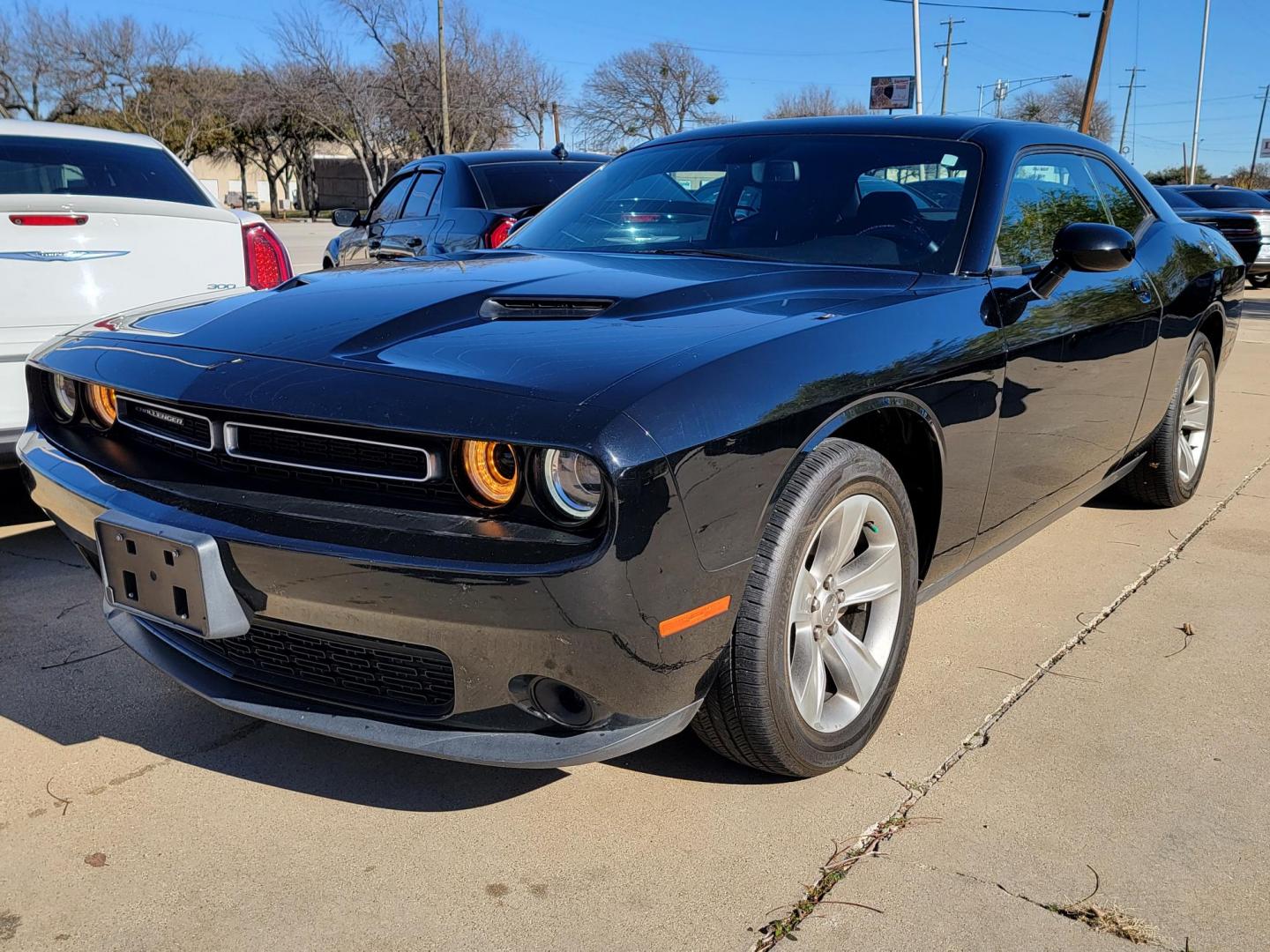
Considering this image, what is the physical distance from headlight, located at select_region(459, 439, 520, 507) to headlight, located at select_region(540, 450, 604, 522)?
0.07 metres

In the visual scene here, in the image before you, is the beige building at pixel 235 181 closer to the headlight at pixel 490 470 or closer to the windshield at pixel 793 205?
the windshield at pixel 793 205

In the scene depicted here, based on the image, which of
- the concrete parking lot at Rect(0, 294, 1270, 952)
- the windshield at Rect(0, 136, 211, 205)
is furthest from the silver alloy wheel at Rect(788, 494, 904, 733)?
the windshield at Rect(0, 136, 211, 205)

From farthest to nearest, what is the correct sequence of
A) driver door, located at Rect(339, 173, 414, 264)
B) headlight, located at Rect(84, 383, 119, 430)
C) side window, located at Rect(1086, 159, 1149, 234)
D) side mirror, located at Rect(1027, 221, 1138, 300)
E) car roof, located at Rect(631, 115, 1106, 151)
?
driver door, located at Rect(339, 173, 414, 264) < side window, located at Rect(1086, 159, 1149, 234) < car roof, located at Rect(631, 115, 1106, 151) < side mirror, located at Rect(1027, 221, 1138, 300) < headlight, located at Rect(84, 383, 119, 430)

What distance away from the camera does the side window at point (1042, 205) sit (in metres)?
3.16

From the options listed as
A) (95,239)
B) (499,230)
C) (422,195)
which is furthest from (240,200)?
(95,239)

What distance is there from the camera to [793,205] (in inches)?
127

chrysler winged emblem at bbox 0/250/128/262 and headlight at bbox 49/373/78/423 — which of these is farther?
chrysler winged emblem at bbox 0/250/128/262

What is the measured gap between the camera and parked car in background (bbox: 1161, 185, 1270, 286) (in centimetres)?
1638

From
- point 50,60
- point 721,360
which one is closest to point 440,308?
point 721,360

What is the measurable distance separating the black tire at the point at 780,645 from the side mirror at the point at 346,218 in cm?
631

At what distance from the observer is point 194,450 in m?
2.27

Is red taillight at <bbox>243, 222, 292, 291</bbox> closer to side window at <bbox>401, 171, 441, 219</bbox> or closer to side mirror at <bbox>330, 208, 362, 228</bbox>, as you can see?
side window at <bbox>401, 171, 441, 219</bbox>

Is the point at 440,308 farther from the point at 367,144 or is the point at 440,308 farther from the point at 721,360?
the point at 367,144

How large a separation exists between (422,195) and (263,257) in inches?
121
